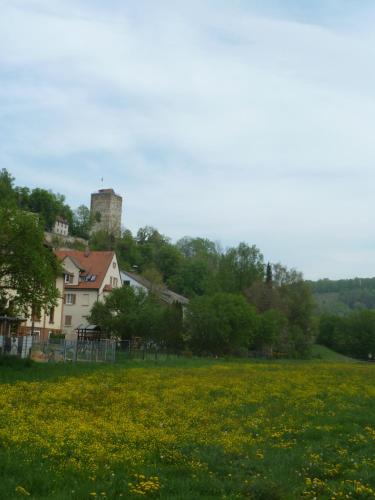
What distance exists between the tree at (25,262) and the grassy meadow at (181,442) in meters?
8.47

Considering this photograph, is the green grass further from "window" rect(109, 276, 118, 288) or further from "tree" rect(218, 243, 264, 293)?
"window" rect(109, 276, 118, 288)

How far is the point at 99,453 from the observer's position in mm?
14391

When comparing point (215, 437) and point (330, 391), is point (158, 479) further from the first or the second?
point (330, 391)

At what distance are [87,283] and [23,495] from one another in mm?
76409

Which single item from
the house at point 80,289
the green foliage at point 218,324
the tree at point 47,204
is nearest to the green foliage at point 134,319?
the green foliage at point 218,324

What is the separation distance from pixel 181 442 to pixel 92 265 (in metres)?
75.1

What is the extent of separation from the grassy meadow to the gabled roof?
57.5 m

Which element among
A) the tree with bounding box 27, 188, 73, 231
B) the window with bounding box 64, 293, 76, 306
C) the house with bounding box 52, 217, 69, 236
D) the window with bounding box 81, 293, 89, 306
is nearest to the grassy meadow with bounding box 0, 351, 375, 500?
the window with bounding box 81, 293, 89, 306

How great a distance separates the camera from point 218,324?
7162cm

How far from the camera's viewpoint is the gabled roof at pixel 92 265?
8631 cm

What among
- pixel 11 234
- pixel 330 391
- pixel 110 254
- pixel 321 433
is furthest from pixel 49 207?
pixel 321 433

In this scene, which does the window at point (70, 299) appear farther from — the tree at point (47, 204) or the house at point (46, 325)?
the tree at point (47, 204)

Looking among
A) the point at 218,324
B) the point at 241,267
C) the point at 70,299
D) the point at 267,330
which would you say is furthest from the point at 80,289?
the point at 241,267

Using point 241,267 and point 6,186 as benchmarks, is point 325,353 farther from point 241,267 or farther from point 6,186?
point 6,186
